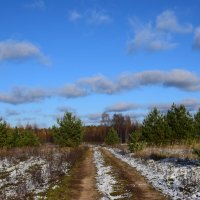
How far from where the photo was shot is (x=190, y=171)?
21.3 meters

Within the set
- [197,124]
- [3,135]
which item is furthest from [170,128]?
[3,135]

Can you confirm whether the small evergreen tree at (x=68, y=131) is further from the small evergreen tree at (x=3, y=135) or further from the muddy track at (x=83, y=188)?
the muddy track at (x=83, y=188)

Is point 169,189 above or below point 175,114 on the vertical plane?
below

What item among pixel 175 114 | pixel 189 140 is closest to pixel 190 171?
pixel 189 140

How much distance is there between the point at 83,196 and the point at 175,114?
155ft

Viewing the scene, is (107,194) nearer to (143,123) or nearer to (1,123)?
(143,123)

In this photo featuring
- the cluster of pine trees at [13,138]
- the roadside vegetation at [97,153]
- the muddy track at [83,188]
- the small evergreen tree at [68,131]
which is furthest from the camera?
the cluster of pine trees at [13,138]

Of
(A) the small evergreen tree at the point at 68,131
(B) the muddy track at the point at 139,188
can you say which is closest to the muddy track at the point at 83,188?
(B) the muddy track at the point at 139,188

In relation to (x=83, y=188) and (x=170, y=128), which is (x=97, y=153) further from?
(x=83, y=188)

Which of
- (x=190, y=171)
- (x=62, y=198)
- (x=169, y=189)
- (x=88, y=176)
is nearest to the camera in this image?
(x=62, y=198)

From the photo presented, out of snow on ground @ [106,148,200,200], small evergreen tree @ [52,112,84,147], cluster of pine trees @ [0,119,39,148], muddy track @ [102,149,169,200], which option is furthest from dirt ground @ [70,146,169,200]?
cluster of pine trees @ [0,119,39,148]

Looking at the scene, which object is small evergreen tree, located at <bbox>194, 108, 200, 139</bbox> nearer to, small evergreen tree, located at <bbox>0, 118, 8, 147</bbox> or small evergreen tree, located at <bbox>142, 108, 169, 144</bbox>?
small evergreen tree, located at <bbox>142, 108, 169, 144</bbox>

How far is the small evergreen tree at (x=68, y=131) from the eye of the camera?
55588 mm

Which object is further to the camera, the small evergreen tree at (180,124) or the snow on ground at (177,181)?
the small evergreen tree at (180,124)
